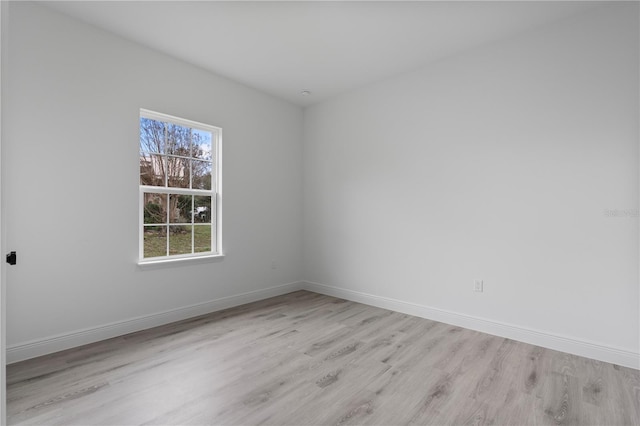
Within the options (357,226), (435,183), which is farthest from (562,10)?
(357,226)

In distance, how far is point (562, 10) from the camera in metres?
2.61

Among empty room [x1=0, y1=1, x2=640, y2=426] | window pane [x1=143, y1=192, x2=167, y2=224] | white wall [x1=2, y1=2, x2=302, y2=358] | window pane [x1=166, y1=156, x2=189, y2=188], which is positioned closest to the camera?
empty room [x1=0, y1=1, x2=640, y2=426]

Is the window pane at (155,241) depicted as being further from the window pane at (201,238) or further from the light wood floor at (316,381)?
the light wood floor at (316,381)

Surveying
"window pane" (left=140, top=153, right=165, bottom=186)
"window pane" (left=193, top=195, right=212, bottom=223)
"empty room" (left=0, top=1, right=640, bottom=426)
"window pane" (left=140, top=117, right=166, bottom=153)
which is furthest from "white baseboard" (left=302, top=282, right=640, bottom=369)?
"window pane" (left=140, top=117, right=166, bottom=153)

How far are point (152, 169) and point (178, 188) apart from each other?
32 centimetres

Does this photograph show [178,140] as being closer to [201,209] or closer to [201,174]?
[201,174]

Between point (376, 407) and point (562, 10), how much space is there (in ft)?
11.2

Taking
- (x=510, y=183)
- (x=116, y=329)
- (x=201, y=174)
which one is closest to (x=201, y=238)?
(x=201, y=174)

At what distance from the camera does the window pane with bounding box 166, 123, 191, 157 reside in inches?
135

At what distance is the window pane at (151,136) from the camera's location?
10.6ft

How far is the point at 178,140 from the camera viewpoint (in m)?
3.51

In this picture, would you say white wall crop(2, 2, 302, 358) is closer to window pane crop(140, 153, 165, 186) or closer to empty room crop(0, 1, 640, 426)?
empty room crop(0, 1, 640, 426)

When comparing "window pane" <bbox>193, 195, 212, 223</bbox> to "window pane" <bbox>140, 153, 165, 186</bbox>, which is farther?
"window pane" <bbox>193, 195, 212, 223</bbox>

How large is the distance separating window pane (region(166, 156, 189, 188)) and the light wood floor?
154 cm
